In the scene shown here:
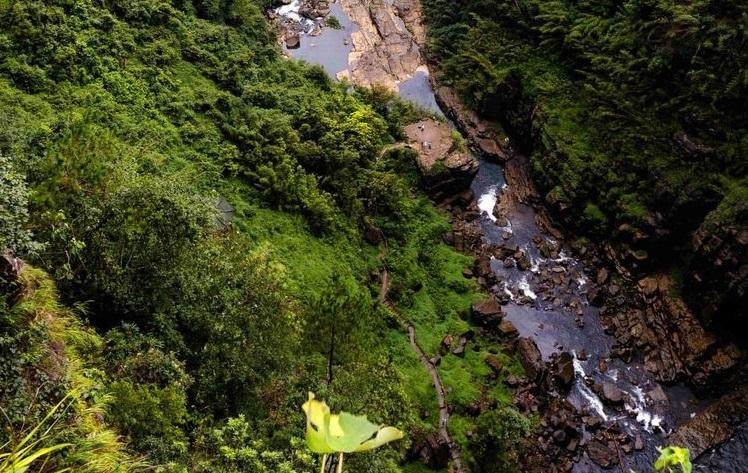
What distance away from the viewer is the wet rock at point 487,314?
2927cm

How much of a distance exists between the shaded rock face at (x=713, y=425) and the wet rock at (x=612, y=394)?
2564mm

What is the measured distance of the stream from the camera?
2572 cm

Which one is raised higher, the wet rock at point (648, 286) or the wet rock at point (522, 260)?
the wet rock at point (648, 286)

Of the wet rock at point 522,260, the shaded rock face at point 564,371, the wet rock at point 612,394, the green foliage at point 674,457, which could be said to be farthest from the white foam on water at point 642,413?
the green foliage at point 674,457

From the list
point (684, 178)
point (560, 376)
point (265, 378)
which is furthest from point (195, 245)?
point (684, 178)

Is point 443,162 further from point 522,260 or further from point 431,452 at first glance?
point 431,452

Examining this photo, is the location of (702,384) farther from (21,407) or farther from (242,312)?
(21,407)

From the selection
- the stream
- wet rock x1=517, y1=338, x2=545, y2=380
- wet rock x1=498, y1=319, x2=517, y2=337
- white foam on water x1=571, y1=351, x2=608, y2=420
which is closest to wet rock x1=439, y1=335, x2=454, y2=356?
wet rock x1=498, y1=319, x2=517, y2=337

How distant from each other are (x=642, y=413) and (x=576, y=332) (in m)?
4.80

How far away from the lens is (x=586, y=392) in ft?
90.3

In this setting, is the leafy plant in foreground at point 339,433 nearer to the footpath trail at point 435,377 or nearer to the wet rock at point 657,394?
the footpath trail at point 435,377

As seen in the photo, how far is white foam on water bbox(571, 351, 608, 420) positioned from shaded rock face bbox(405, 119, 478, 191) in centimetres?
1247

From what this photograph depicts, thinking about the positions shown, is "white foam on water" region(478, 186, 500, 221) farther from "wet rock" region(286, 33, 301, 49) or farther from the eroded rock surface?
"wet rock" region(286, 33, 301, 49)

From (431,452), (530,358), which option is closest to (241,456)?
(431,452)
